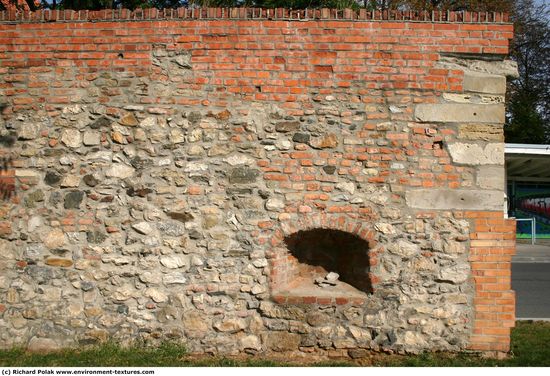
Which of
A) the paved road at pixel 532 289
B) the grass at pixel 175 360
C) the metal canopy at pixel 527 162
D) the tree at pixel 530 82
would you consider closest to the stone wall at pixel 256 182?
the grass at pixel 175 360

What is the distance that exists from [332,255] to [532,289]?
6450 mm

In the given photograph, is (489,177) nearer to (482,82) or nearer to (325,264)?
(482,82)

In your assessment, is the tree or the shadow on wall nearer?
the shadow on wall

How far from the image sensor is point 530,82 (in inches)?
941

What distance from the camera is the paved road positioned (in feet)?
26.6

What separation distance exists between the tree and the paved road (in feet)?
30.4

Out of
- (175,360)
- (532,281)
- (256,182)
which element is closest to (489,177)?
(256,182)

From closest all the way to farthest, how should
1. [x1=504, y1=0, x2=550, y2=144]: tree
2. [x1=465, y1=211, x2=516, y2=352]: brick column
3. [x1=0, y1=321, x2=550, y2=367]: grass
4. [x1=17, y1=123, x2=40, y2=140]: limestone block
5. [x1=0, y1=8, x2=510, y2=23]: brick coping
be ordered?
1. [x1=0, y1=321, x2=550, y2=367]: grass
2. [x1=465, y1=211, x2=516, y2=352]: brick column
3. [x1=0, y1=8, x2=510, y2=23]: brick coping
4. [x1=17, y1=123, x2=40, y2=140]: limestone block
5. [x1=504, y1=0, x2=550, y2=144]: tree

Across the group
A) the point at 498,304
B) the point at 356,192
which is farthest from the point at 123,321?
the point at 498,304

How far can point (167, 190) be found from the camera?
5.27 metres

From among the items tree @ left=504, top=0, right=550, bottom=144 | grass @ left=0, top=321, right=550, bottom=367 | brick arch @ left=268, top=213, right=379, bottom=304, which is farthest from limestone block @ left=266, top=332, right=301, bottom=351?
tree @ left=504, top=0, right=550, bottom=144

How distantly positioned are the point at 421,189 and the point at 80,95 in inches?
138

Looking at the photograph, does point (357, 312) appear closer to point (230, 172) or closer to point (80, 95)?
point (230, 172)

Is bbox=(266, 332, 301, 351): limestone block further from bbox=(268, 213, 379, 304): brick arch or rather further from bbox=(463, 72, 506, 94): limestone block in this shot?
bbox=(463, 72, 506, 94): limestone block
